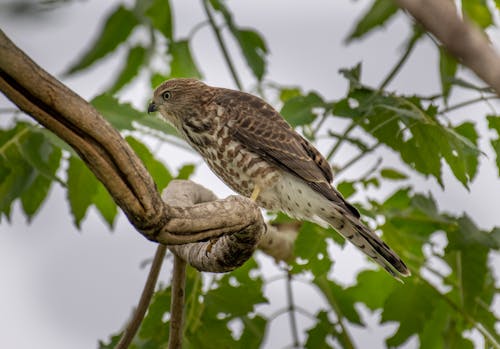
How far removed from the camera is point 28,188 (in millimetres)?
4480

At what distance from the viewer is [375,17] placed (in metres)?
4.47

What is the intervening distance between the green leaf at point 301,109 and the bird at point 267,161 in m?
0.17

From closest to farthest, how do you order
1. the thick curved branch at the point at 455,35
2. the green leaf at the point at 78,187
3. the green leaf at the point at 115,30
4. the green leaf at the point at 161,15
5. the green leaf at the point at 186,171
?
the thick curved branch at the point at 455,35
the green leaf at the point at 78,187
the green leaf at the point at 115,30
the green leaf at the point at 161,15
the green leaf at the point at 186,171

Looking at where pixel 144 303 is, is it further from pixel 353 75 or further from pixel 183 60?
pixel 183 60

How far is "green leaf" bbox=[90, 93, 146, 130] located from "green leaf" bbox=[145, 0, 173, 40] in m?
0.88

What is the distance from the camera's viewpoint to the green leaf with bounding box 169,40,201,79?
5.17 metres

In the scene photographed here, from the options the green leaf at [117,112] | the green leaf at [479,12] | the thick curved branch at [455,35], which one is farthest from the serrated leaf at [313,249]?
the thick curved branch at [455,35]

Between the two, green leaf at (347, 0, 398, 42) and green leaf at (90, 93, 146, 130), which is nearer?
green leaf at (90, 93, 146, 130)

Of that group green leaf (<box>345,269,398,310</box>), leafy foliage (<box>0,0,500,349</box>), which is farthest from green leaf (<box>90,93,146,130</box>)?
green leaf (<box>345,269,398,310</box>)

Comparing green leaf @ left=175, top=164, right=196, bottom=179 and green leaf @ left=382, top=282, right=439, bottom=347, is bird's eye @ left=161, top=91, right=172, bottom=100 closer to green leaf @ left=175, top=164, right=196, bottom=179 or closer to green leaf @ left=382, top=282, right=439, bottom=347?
green leaf @ left=175, top=164, right=196, bottom=179

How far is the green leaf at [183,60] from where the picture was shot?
5172mm

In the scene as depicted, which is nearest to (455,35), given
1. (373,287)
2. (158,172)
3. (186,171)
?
(158,172)

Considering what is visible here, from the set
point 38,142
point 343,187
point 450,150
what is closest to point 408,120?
point 450,150

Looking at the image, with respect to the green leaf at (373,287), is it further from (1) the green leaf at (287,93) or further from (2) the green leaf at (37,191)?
(2) the green leaf at (37,191)
